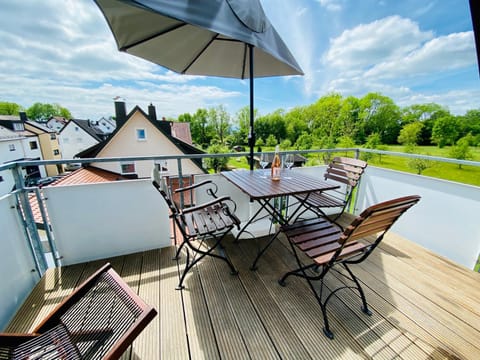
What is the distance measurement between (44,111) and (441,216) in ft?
168

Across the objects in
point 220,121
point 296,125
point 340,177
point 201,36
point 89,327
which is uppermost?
point 220,121

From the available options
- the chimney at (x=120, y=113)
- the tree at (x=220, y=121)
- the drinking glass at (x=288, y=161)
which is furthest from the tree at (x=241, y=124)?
the drinking glass at (x=288, y=161)

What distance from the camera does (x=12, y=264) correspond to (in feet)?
5.67

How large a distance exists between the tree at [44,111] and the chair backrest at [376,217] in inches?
1810

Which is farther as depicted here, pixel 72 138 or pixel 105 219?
pixel 72 138

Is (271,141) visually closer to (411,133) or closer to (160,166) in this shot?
(411,133)

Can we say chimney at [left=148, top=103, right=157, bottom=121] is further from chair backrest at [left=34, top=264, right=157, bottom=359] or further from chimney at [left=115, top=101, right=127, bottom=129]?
chair backrest at [left=34, top=264, right=157, bottom=359]

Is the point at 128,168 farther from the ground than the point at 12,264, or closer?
closer

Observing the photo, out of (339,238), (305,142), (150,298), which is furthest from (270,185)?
(305,142)

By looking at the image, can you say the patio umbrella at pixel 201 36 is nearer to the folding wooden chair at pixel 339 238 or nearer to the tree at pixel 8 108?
the folding wooden chair at pixel 339 238

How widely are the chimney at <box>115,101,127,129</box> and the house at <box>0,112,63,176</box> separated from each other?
48.8 feet

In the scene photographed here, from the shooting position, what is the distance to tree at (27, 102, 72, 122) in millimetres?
34281

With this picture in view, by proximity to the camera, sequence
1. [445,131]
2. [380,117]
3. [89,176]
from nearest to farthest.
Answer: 1. [89,176]
2. [445,131]
3. [380,117]

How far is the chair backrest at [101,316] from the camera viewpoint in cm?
101
